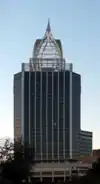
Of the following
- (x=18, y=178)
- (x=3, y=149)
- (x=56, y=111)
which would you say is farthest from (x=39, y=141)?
(x=18, y=178)

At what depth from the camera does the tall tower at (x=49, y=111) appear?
149375mm

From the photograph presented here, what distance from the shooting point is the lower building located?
15712 centimetres

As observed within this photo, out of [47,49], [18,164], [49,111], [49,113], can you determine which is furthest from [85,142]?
[18,164]

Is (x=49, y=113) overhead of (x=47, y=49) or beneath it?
beneath

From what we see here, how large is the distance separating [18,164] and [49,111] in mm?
86434

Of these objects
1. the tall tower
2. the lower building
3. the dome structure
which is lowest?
the lower building

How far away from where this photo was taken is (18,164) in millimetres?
65375

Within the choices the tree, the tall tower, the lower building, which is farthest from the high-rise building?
the tree

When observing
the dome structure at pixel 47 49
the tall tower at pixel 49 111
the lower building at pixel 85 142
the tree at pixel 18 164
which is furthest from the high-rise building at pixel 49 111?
the tree at pixel 18 164

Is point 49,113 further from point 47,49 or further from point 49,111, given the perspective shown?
point 47,49

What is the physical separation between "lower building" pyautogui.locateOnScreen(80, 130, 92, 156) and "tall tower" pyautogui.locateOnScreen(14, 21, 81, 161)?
500 cm

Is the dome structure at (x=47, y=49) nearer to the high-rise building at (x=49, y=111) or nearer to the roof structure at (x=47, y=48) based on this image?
the roof structure at (x=47, y=48)

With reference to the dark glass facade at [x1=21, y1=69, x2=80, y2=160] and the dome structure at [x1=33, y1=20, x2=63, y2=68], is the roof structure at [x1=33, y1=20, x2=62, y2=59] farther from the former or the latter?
the dark glass facade at [x1=21, y1=69, x2=80, y2=160]

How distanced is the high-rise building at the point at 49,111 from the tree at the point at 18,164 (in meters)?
72.6
